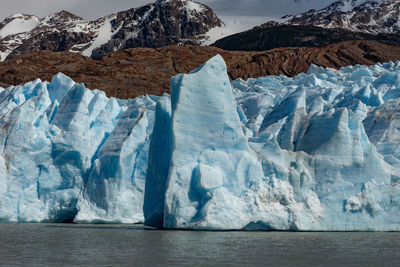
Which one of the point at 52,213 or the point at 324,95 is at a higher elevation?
the point at 324,95

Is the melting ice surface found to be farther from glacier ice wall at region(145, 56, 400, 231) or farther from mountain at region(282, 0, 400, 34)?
mountain at region(282, 0, 400, 34)

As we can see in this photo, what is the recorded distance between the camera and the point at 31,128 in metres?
20.8

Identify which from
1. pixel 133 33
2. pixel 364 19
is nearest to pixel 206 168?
pixel 133 33

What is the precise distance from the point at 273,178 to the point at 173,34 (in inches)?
5992

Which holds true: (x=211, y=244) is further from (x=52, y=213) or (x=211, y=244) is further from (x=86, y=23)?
(x=86, y=23)

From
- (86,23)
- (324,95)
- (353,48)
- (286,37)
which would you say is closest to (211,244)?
(324,95)

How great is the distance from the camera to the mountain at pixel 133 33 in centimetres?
16400

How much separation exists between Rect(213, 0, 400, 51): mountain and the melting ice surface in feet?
291

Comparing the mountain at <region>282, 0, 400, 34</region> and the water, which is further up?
the mountain at <region>282, 0, 400, 34</region>

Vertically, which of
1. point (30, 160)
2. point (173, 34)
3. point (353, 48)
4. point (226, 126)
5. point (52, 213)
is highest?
point (173, 34)

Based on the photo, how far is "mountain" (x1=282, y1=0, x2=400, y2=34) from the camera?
522ft

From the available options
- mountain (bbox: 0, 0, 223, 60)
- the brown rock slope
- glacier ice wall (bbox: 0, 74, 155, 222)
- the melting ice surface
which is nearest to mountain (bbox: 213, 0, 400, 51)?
mountain (bbox: 0, 0, 223, 60)

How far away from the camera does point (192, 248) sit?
1281 cm

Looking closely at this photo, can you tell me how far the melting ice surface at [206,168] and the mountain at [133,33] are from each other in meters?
141
